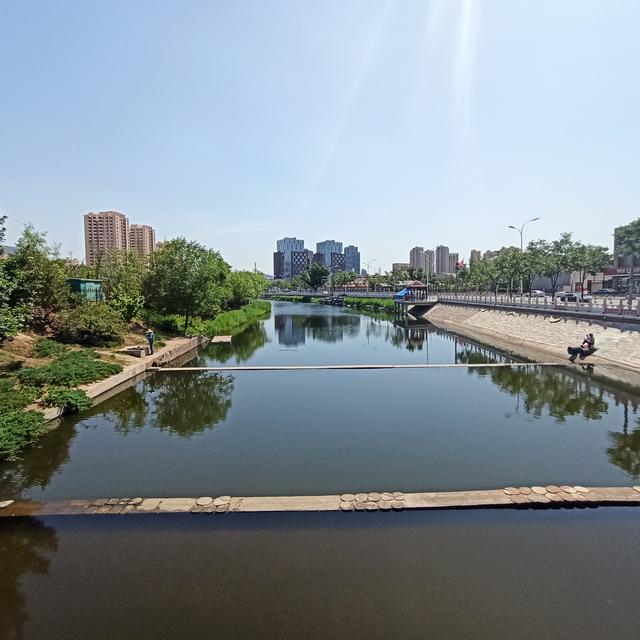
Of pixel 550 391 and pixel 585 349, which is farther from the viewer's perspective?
pixel 585 349

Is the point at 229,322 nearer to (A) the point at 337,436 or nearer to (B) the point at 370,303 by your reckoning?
(A) the point at 337,436

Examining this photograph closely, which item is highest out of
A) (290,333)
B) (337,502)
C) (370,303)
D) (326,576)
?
(370,303)

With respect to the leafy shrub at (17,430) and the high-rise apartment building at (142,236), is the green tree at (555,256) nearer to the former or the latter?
the leafy shrub at (17,430)

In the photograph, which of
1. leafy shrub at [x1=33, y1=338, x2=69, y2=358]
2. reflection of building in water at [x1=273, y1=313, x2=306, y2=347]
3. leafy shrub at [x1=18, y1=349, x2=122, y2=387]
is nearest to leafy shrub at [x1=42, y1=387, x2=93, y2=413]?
leafy shrub at [x1=18, y1=349, x2=122, y2=387]

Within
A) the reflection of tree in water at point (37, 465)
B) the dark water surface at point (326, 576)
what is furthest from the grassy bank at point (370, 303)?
the dark water surface at point (326, 576)

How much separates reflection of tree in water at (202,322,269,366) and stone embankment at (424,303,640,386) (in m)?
20.6

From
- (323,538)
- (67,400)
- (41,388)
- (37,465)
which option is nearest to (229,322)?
(41,388)

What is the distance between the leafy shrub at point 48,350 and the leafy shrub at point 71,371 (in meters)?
0.50

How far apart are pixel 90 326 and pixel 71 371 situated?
8639mm

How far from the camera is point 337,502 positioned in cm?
998

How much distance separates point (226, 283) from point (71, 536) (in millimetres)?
54972

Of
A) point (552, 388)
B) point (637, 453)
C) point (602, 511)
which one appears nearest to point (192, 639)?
point (602, 511)

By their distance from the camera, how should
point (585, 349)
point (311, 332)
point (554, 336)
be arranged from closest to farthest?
1. point (585, 349)
2. point (554, 336)
3. point (311, 332)

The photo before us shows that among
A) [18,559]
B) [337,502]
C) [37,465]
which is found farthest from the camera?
[37,465]
